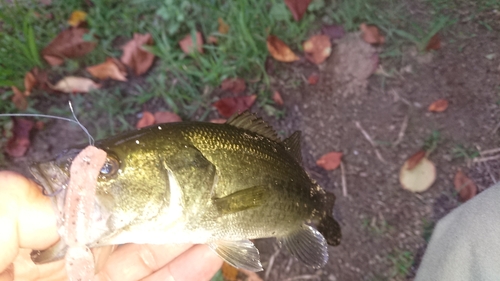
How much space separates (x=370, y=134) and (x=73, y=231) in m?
2.20

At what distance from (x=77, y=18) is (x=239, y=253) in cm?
242

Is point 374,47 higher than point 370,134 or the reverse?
higher

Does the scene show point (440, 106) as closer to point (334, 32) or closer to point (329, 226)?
point (334, 32)

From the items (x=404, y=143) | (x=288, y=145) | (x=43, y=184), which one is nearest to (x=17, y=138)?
(x=43, y=184)

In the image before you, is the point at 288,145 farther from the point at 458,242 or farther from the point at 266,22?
the point at 266,22

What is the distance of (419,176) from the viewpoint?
2906 millimetres

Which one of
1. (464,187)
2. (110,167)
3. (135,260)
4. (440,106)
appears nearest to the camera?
(110,167)

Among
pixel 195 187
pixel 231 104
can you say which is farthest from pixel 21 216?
pixel 231 104

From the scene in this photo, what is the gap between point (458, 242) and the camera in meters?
1.97

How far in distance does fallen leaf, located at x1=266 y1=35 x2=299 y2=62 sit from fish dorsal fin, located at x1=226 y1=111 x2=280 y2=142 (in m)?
Result: 1.30

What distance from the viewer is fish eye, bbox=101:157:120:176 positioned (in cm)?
153

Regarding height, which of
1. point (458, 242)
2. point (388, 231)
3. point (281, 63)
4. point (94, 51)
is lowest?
point (388, 231)

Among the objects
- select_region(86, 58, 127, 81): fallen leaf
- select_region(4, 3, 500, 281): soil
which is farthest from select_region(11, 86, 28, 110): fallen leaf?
select_region(86, 58, 127, 81): fallen leaf

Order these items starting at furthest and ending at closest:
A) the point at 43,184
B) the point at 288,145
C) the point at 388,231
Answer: the point at 388,231, the point at 288,145, the point at 43,184
